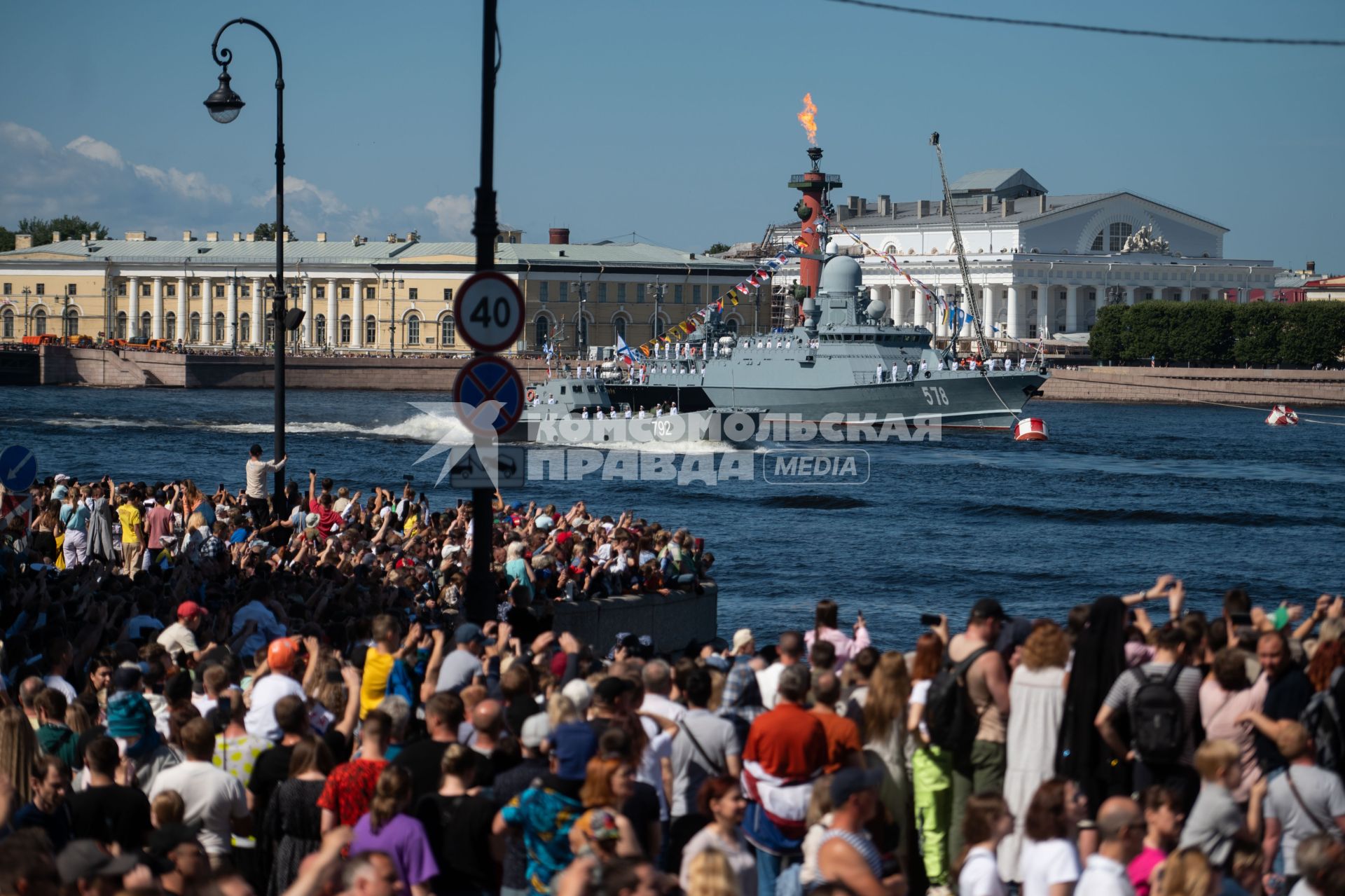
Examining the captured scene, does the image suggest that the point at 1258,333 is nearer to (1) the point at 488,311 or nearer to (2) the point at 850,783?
(1) the point at 488,311

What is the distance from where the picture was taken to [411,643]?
8.43 metres

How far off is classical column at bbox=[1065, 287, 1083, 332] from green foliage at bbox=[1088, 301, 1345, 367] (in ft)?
65.2

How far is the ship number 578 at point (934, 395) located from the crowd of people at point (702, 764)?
58779 millimetres

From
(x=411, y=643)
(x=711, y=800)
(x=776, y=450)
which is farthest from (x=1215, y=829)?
(x=776, y=450)

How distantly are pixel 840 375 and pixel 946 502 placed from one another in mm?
23944

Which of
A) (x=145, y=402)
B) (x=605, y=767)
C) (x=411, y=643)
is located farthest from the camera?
(x=145, y=402)

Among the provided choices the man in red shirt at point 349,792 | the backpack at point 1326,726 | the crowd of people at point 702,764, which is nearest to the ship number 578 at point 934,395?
the crowd of people at point 702,764

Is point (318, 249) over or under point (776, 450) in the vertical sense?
over

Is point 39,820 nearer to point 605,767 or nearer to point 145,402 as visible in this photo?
point 605,767

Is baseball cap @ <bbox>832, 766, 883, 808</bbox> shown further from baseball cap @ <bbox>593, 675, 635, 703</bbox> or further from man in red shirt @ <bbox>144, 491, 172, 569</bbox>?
man in red shirt @ <bbox>144, 491, 172, 569</bbox>

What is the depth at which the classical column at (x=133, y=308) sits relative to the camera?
402 ft

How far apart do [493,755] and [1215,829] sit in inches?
109

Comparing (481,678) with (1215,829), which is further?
(481,678)

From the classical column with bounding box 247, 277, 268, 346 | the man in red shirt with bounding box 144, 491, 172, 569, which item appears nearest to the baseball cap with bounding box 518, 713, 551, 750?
the man in red shirt with bounding box 144, 491, 172, 569
